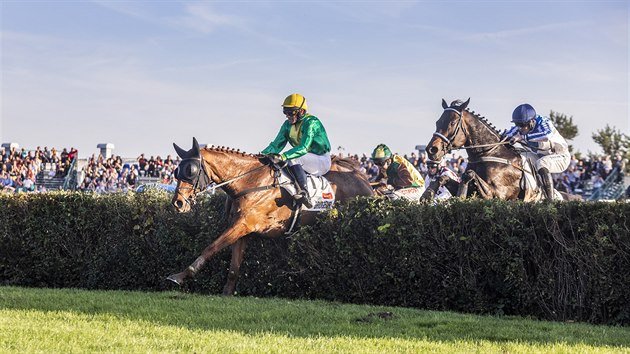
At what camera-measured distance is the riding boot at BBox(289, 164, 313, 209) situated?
11594 millimetres

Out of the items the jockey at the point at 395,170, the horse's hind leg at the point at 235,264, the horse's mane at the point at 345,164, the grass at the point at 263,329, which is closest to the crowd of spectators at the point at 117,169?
the jockey at the point at 395,170

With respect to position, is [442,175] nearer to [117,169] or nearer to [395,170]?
[395,170]

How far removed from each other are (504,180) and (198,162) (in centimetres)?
441

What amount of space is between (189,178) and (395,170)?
5.32 metres

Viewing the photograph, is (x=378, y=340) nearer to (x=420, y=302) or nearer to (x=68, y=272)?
(x=420, y=302)

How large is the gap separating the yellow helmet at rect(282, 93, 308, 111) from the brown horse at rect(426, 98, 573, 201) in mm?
1869

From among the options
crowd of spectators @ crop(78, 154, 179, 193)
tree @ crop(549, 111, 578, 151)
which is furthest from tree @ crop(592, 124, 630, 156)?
crowd of spectators @ crop(78, 154, 179, 193)

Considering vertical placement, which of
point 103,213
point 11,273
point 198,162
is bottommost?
point 11,273

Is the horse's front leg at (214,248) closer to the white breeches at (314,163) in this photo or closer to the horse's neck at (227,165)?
the horse's neck at (227,165)

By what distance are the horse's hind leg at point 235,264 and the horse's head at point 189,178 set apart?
815 millimetres

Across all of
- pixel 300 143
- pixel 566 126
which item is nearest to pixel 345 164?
pixel 300 143

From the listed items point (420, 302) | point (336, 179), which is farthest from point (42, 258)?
point (420, 302)

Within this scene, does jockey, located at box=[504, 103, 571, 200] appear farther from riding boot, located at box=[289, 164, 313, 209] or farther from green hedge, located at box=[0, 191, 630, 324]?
green hedge, located at box=[0, 191, 630, 324]

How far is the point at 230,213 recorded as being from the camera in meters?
11.8
